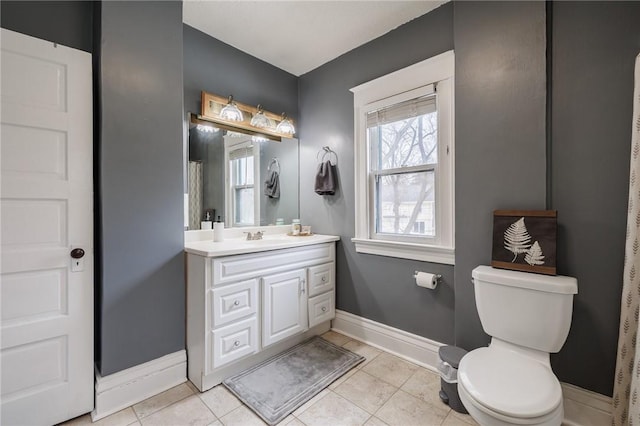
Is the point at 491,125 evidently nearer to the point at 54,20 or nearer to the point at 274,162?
the point at 274,162

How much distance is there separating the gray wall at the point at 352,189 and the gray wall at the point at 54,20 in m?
1.75

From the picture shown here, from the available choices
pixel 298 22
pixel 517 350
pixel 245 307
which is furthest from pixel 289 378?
pixel 298 22

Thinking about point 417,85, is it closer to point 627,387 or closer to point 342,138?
point 342,138

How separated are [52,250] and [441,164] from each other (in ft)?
7.82

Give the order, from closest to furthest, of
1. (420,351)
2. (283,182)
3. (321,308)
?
(420,351), (321,308), (283,182)

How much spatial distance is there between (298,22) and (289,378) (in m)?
2.57

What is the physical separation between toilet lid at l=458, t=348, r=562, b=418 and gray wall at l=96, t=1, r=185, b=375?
171 centimetres

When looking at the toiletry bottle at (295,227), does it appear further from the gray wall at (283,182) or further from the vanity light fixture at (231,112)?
the vanity light fixture at (231,112)

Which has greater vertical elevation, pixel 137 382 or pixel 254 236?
pixel 254 236

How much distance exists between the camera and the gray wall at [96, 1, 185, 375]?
1557mm

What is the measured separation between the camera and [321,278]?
244 centimetres

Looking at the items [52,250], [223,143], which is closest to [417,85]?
[223,143]

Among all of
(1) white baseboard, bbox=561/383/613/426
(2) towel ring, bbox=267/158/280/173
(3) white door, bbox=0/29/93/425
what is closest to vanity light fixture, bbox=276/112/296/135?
(2) towel ring, bbox=267/158/280/173

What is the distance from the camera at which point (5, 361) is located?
1333mm
